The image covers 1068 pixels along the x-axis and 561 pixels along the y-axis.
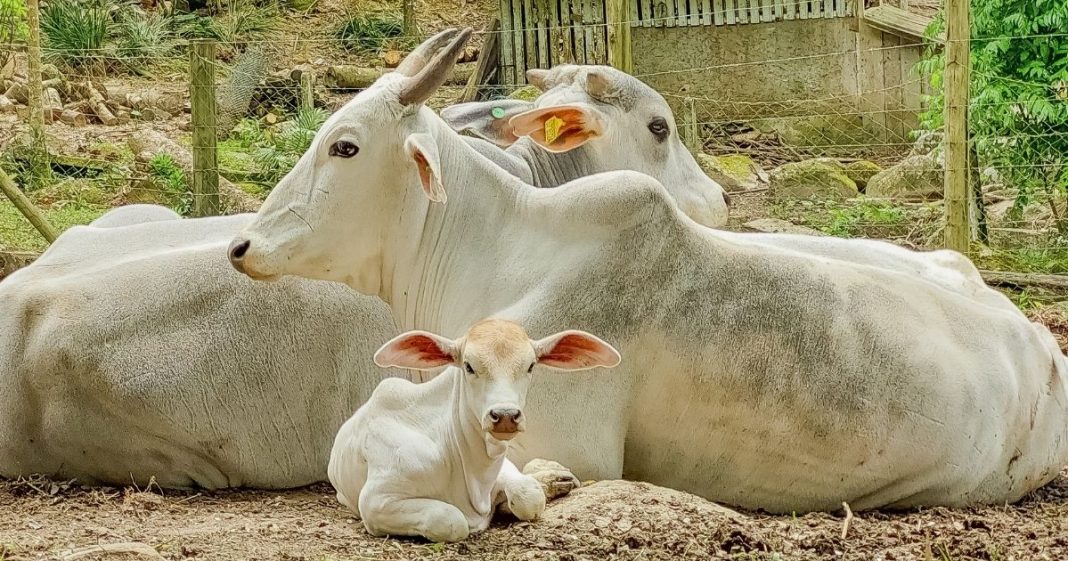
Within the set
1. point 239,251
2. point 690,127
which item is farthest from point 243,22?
point 239,251

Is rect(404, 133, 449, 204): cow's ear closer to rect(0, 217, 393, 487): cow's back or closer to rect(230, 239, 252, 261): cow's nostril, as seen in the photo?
rect(230, 239, 252, 261): cow's nostril

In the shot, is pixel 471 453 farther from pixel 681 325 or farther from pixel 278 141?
pixel 278 141

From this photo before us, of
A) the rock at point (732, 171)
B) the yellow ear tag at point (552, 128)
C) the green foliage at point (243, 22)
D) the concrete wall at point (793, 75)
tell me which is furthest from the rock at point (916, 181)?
the green foliage at point (243, 22)

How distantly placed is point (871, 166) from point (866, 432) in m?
10.8

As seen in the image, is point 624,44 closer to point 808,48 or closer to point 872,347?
point 872,347

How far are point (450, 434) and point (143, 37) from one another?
16.1m

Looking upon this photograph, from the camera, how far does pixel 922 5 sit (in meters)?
20.6

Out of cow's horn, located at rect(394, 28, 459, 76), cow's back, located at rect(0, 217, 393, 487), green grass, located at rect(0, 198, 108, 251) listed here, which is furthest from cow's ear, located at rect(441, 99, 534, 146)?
green grass, located at rect(0, 198, 108, 251)

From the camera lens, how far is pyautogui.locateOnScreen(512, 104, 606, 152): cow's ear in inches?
263

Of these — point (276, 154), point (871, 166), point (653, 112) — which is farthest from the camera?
point (871, 166)

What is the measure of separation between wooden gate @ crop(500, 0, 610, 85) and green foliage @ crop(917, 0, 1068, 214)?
5.79 meters

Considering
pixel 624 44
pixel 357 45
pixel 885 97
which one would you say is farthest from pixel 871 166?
pixel 357 45

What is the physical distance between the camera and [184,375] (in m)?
6.29

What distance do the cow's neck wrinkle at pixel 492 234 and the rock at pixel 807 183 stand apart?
29.3 ft
